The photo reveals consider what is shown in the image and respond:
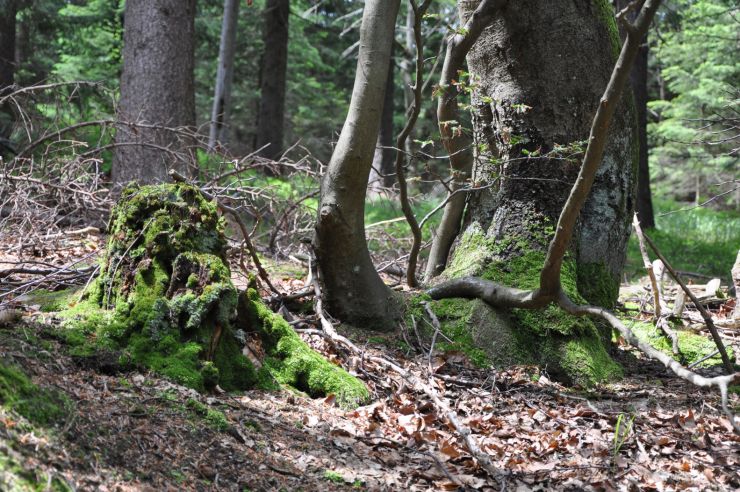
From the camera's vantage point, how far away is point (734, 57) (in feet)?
59.4

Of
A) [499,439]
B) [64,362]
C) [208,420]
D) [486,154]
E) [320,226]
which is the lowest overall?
[499,439]

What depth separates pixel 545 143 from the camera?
5367 mm

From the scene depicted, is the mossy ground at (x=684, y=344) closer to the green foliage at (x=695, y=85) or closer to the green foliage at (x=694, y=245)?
the green foliage at (x=694, y=245)

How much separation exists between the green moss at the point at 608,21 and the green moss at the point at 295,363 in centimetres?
348

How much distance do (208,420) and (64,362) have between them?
2.48 ft

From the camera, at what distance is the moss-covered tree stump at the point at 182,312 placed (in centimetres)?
361

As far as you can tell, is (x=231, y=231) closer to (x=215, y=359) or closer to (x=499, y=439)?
(x=215, y=359)

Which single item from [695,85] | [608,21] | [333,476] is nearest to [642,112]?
[608,21]

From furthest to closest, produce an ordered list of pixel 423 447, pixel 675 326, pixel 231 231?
pixel 231 231, pixel 675 326, pixel 423 447

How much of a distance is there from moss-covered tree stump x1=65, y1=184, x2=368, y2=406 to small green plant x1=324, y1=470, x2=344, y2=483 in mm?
822

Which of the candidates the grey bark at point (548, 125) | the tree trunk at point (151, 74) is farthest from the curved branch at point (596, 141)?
the tree trunk at point (151, 74)

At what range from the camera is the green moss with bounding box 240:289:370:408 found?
159 inches

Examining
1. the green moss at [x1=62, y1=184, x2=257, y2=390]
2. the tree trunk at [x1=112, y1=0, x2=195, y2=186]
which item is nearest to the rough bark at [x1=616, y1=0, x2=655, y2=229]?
the tree trunk at [x1=112, y1=0, x2=195, y2=186]

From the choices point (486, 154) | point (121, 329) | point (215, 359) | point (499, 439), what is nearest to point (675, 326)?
point (486, 154)
